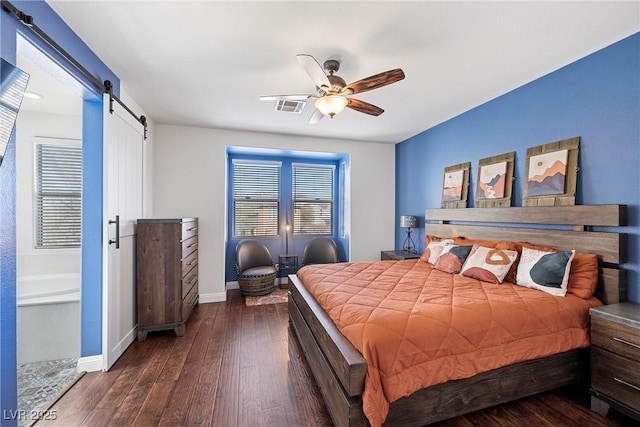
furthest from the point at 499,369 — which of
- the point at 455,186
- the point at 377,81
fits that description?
the point at 455,186

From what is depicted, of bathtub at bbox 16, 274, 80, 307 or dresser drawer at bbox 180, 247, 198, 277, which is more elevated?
dresser drawer at bbox 180, 247, 198, 277

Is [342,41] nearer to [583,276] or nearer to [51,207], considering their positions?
[583,276]

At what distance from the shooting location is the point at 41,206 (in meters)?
3.48

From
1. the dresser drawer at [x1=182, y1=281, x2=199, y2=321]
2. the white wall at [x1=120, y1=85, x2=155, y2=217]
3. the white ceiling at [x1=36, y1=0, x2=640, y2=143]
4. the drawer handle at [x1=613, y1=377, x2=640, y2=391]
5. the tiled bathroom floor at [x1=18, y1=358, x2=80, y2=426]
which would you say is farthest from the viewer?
the white wall at [x1=120, y1=85, x2=155, y2=217]

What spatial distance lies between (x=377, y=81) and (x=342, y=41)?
0.40 metres

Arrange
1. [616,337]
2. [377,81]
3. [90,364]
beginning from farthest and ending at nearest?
[90,364] → [377,81] → [616,337]

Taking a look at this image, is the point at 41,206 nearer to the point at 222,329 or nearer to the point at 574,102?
the point at 222,329

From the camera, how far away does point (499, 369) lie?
1.77 m

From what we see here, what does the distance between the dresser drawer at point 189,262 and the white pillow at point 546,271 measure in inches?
136

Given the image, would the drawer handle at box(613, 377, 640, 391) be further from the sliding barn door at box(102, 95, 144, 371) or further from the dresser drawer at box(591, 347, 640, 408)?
the sliding barn door at box(102, 95, 144, 371)

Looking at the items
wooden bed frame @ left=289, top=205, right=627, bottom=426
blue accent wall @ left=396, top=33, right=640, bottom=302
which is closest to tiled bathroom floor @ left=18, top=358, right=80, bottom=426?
wooden bed frame @ left=289, top=205, right=627, bottom=426

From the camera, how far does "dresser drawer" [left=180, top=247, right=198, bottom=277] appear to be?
3152 millimetres

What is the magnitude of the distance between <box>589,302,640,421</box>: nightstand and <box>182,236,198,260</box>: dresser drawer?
3749mm

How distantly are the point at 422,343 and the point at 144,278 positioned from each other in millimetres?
2840
